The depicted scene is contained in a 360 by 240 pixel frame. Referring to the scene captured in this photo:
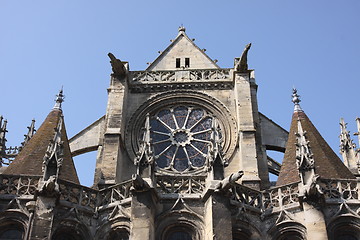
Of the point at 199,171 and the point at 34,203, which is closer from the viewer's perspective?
the point at 34,203

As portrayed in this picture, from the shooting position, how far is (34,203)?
14.4m

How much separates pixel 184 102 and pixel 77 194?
6.39 meters

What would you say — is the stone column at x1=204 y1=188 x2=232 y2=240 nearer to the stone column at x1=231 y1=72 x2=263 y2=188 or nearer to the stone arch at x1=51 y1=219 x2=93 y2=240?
the stone column at x1=231 y1=72 x2=263 y2=188

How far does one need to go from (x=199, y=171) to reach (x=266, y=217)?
385 centimetres

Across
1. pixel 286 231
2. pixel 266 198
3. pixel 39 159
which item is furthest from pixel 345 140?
pixel 39 159

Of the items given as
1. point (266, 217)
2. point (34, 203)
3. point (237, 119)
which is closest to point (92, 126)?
point (237, 119)

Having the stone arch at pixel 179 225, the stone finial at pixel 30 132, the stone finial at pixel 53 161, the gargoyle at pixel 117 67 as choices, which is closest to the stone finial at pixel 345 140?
the stone arch at pixel 179 225

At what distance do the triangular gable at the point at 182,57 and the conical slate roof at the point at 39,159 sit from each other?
5.29 metres

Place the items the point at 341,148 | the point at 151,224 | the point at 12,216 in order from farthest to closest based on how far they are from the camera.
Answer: the point at 341,148, the point at 12,216, the point at 151,224

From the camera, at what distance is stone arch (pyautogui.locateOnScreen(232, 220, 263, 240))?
14.6m

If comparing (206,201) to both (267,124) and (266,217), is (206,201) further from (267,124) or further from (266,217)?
(267,124)

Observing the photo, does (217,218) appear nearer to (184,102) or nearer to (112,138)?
(112,138)

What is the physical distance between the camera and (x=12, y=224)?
1473cm

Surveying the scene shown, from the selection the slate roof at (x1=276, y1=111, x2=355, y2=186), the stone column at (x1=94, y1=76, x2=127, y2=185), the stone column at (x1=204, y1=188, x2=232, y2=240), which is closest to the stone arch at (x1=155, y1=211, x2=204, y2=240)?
the stone column at (x1=204, y1=188, x2=232, y2=240)
